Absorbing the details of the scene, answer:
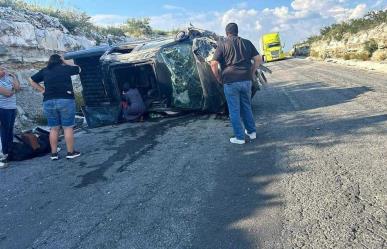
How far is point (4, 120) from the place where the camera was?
6.65m

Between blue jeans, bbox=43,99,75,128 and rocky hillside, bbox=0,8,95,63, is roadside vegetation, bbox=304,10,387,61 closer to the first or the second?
rocky hillside, bbox=0,8,95,63

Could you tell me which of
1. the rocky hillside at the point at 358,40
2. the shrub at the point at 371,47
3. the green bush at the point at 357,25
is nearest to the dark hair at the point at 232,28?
the rocky hillside at the point at 358,40

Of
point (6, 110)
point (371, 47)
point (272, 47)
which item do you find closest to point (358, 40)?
point (371, 47)

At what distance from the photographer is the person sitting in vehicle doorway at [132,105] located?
9.23m

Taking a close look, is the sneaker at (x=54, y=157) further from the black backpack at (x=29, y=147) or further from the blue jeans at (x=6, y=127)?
the blue jeans at (x=6, y=127)

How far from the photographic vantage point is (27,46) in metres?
12.2

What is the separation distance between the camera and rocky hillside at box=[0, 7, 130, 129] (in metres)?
10.8

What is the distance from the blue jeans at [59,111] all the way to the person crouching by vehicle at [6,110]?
77 centimetres

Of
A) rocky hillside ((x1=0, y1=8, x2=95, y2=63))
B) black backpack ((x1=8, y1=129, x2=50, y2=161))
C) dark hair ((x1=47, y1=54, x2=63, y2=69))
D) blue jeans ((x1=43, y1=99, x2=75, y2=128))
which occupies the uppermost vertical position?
rocky hillside ((x1=0, y1=8, x2=95, y2=63))

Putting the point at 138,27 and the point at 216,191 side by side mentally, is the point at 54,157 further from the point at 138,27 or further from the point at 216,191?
the point at 138,27

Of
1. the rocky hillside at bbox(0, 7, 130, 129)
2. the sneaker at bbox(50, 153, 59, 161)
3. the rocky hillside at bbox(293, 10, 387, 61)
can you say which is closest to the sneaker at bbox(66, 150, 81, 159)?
the sneaker at bbox(50, 153, 59, 161)

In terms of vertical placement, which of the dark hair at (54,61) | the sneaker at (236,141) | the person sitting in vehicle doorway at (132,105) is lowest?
the sneaker at (236,141)

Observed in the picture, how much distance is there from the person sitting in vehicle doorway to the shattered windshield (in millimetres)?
1070

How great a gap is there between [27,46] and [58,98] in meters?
7.04
